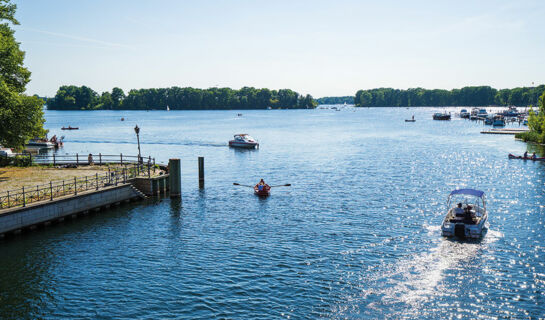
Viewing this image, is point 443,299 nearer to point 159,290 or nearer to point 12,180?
point 159,290

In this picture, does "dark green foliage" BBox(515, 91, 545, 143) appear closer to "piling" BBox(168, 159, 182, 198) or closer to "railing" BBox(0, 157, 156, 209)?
"piling" BBox(168, 159, 182, 198)

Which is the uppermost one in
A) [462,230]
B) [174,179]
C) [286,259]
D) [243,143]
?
[243,143]

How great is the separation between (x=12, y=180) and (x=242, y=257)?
2796 cm

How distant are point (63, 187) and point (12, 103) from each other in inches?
493

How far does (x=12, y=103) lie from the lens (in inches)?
1764

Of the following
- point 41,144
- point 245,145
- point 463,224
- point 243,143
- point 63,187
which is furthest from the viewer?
point 41,144

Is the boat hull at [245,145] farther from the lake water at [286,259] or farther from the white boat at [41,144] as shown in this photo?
the lake water at [286,259]

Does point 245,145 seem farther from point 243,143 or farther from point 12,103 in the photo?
point 12,103

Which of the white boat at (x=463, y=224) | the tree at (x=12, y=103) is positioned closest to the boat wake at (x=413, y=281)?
the white boat at (x=463, y=224)

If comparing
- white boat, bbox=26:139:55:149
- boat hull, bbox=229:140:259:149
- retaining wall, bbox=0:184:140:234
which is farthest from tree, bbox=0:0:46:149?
white boat, bbox=26:139:55:149

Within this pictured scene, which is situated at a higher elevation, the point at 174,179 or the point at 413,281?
the point at 174,179

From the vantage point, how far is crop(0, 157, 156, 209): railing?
34.0 m

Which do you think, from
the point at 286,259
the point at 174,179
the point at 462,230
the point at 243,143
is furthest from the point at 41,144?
the point at 462,230

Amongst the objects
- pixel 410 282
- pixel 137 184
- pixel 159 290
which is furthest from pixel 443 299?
pixel 137 184
